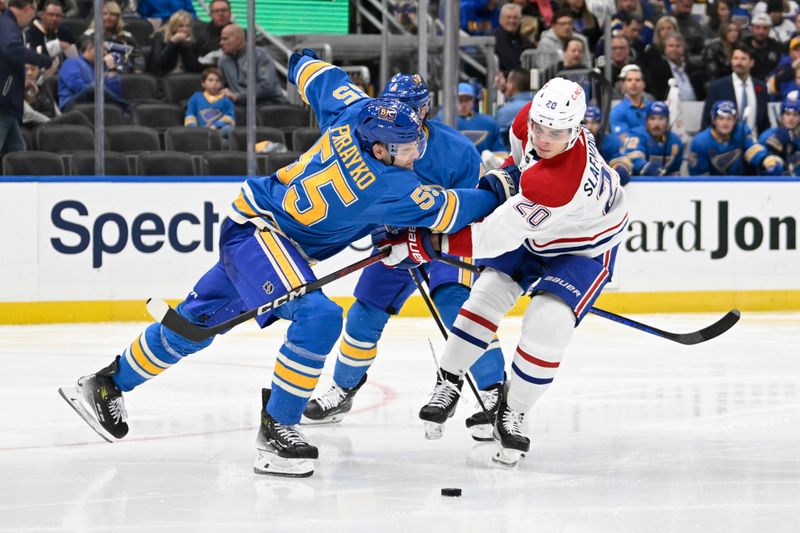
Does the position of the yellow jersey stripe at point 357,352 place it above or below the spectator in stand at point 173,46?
below

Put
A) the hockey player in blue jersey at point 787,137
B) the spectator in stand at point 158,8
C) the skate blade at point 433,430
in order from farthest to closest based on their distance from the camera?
the spectator in stand at point 158,8, the hockey player in blue jersey at point 787,137, the skate blade at point 433,430

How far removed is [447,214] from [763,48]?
22.6 ft

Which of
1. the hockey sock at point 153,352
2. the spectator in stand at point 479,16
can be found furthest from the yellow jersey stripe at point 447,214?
the spectator in stand at point 479,16

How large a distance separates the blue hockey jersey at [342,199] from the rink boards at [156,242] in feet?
11.7

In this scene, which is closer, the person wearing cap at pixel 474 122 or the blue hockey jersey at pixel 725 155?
the person wearing cap at pixel 474 122

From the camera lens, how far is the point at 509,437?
405 centimetres

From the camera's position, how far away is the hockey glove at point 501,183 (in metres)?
4.17

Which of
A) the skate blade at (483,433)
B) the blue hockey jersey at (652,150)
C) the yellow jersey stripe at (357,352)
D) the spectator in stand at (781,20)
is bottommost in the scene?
the skate blade at (483,433)

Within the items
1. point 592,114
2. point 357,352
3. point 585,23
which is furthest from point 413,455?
point 585,23

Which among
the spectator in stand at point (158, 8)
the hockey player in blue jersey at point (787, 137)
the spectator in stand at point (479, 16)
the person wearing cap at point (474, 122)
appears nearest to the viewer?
the person wearing cap at point (474, 122)

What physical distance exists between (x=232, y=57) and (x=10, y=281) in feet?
6.86

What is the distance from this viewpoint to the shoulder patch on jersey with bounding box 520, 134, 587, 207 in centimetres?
385

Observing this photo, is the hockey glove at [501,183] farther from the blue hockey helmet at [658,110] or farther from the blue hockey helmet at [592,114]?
the blue hockey helmet at [658,110]

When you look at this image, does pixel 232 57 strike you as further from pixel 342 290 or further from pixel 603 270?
pixel 603 270
